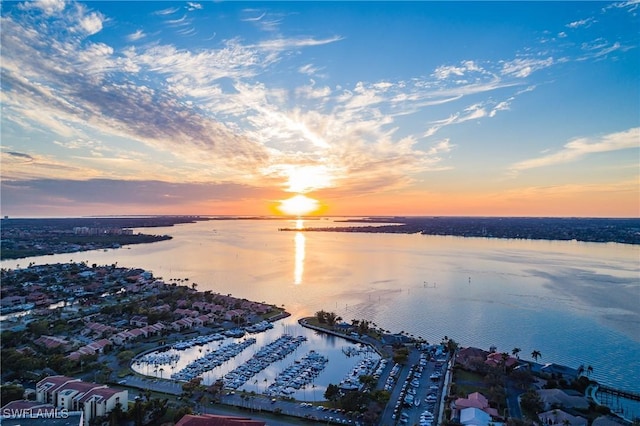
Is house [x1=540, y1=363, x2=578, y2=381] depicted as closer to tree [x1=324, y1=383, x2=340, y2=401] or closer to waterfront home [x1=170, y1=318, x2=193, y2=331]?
tree [x1=324, y1=383, x2=340, y2=401]

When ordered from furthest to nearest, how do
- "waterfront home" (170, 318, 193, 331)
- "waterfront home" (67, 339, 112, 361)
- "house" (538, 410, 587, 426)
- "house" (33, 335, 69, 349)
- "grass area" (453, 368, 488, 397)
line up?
"waterfront home" (170, 318, 193, 331) < "house" (33, 335, 69, 349) < "waterfront home" (67, 339, 112, 361) < "grass area" (453, 368, 488, 397) < "house" (538, 410, 587, 426)

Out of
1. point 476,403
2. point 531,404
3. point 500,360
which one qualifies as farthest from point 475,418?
point 500,360

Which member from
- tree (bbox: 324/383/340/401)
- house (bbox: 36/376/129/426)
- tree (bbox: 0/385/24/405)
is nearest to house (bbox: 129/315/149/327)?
tree (bbox: 0/385/24/405)

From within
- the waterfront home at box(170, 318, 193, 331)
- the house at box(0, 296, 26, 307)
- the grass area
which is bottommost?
the grass area

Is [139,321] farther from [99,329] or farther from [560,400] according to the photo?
[560,400]

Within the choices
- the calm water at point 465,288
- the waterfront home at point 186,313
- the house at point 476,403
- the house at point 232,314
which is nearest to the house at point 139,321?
the waterfront home at point 186,313
